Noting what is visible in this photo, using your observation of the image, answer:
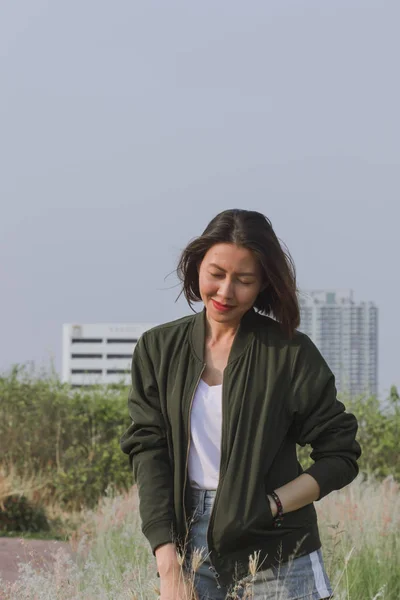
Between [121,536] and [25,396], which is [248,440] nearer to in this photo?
[121,536]

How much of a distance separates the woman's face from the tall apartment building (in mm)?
40195

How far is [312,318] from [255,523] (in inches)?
1649

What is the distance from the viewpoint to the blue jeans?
2.86m

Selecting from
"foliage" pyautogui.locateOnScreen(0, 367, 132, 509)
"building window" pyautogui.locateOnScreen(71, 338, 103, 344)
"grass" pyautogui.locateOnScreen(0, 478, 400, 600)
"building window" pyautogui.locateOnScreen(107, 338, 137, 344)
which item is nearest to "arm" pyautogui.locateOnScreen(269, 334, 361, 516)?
"grass" pyautogui.locateOnScreen(0, 478, 400, 600)

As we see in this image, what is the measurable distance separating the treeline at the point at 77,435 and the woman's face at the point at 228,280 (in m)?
6.73

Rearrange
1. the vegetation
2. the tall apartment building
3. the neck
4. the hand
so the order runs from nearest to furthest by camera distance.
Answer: the hand → the neck → the vegetation → the tall apartment building

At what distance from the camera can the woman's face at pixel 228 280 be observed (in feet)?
9.27

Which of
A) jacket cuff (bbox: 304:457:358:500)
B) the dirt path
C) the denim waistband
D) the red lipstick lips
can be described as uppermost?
the red lipstick lips

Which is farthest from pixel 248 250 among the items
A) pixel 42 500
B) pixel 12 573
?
pixel 42 500

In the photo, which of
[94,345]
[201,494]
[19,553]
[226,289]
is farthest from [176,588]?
[94,345]

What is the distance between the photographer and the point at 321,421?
2934mm

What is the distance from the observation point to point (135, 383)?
9.86 ft

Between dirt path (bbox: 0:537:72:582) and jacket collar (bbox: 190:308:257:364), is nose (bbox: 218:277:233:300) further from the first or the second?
dirt path (bbox: 0:537:72:582)

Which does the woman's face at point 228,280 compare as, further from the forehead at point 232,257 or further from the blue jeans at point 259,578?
the blue jeans at point 259,578
